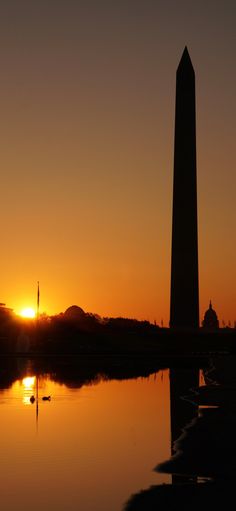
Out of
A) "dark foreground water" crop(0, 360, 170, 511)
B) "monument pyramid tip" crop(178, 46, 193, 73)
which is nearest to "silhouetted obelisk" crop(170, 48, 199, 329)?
"monument pyramid tip" crop(178, 46, 193, 73)

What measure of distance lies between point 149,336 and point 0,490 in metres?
123

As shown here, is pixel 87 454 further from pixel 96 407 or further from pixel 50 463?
pixel 96 407

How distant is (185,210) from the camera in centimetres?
9738

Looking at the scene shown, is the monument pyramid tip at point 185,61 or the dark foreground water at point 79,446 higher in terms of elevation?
the monument pyramid tip at point 185,61

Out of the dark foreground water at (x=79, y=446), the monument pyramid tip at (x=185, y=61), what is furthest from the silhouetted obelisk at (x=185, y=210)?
the dark foreground water at (x=79, y=446)

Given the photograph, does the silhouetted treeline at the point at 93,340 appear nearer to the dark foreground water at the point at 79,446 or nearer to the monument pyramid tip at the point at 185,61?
the monument pyramid tip at the point at 185,61

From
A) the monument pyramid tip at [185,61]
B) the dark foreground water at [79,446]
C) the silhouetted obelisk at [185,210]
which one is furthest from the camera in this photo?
the monument pyramid tip at [185,61]

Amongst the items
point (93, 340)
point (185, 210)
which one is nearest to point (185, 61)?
point (185, 210)

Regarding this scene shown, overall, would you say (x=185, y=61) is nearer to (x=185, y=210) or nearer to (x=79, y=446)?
(x=185, y=210)

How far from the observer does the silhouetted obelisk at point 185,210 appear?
9519cm

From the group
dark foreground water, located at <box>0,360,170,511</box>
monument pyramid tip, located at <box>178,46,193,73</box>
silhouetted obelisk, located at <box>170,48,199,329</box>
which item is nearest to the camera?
dark foreground water, located at <box>0,360,170,511</box>

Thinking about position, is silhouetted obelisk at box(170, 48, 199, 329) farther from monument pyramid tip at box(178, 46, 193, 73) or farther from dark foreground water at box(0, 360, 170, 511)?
dark foreground water at box(0, 360, 170, 511)

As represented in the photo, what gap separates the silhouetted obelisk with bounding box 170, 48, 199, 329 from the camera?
95.2 m

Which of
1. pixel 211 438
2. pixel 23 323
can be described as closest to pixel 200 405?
pixel 211 438
